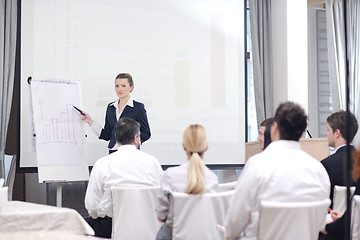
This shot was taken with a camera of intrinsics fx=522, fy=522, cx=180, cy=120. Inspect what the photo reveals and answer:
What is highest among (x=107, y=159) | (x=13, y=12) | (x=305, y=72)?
(x=13, y=12)

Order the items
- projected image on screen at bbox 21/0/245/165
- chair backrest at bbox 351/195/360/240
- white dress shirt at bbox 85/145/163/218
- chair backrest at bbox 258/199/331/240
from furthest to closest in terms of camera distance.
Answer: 1. projected image on screen at bbox 21/0/245/165
2. white dress shirt at bbox 85/145/163/218
3. chair backrest at bbox 351/195/360/240
4. chair backrest at bbox 258/199/331/240

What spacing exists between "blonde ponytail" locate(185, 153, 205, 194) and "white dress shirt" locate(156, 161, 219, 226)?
4 cm

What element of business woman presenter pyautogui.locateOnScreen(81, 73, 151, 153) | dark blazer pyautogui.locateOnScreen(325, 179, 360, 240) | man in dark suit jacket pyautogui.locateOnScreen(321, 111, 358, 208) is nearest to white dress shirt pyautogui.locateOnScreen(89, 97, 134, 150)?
business woman presenter pyautogui.locateOnScreen(81, 73, 151, 153)

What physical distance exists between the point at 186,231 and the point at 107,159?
0.94m

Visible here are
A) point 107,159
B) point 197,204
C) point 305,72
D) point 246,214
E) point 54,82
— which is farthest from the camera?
point 305,72

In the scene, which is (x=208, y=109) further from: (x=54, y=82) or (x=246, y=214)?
(x=246, y=214)

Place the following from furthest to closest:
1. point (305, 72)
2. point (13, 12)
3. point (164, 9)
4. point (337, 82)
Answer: point (337, 82) → point (305, 72) → point (164, 9) → point (13, 12)

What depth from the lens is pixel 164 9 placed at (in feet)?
18.9

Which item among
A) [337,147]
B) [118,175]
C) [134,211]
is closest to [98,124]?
[118,175]

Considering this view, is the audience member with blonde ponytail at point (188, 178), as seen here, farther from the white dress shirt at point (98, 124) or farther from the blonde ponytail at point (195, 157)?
the white dress shirt at point (98, 124)

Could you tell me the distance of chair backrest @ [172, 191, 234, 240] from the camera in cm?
268

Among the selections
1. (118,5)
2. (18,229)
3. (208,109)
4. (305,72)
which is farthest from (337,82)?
(18,229)

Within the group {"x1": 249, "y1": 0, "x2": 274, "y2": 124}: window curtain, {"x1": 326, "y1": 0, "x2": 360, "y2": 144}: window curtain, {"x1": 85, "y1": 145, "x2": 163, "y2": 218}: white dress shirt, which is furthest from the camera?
{"x1": 326, "y1": 0, "x2": 360, "y2": 144}: window curtain

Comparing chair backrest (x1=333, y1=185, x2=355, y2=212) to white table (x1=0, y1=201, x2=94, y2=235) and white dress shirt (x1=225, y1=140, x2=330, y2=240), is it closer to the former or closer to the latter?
white dress shirt (x1=225, y1=140, x2=330, y2=240)
